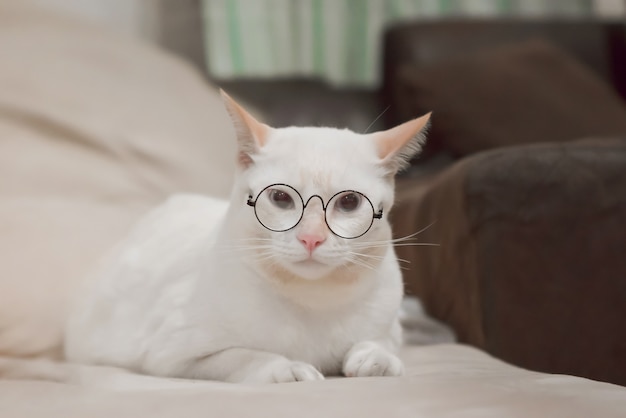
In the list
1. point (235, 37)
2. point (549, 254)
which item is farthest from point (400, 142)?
point (235, 37)

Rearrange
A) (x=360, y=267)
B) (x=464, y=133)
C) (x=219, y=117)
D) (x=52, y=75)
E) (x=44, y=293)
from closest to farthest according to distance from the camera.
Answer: (x=360, y=267)
(x=44, y=293)
(x=52, y=75)
(x=219, y=117)
(x=464, y=133)

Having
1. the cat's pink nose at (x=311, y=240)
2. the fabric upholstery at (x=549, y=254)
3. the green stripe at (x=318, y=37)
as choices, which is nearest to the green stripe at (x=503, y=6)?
the green stripe at (x=318, y=37)

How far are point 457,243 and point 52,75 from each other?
0.95m

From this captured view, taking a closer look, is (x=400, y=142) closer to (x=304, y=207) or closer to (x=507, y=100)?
(x=304, y=207)

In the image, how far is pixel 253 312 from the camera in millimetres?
936

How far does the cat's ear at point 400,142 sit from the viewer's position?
34.9 inches

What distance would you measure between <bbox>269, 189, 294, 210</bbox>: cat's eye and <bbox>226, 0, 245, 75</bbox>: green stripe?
172cm

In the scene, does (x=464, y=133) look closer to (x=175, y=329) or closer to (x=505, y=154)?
(x=505, y=154)

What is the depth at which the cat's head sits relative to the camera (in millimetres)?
828

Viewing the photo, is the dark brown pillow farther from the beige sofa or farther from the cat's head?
the cat's head

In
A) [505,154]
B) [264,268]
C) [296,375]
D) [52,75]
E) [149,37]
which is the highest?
[149,37]

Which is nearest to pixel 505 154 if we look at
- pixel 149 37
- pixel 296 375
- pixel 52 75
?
pixel 296 375

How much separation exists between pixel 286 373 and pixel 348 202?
0.68ft

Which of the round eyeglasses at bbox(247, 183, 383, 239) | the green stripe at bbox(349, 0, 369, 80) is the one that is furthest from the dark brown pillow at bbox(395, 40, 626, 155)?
the round eyeglasses at bbox(247, 183, 383, 239)
